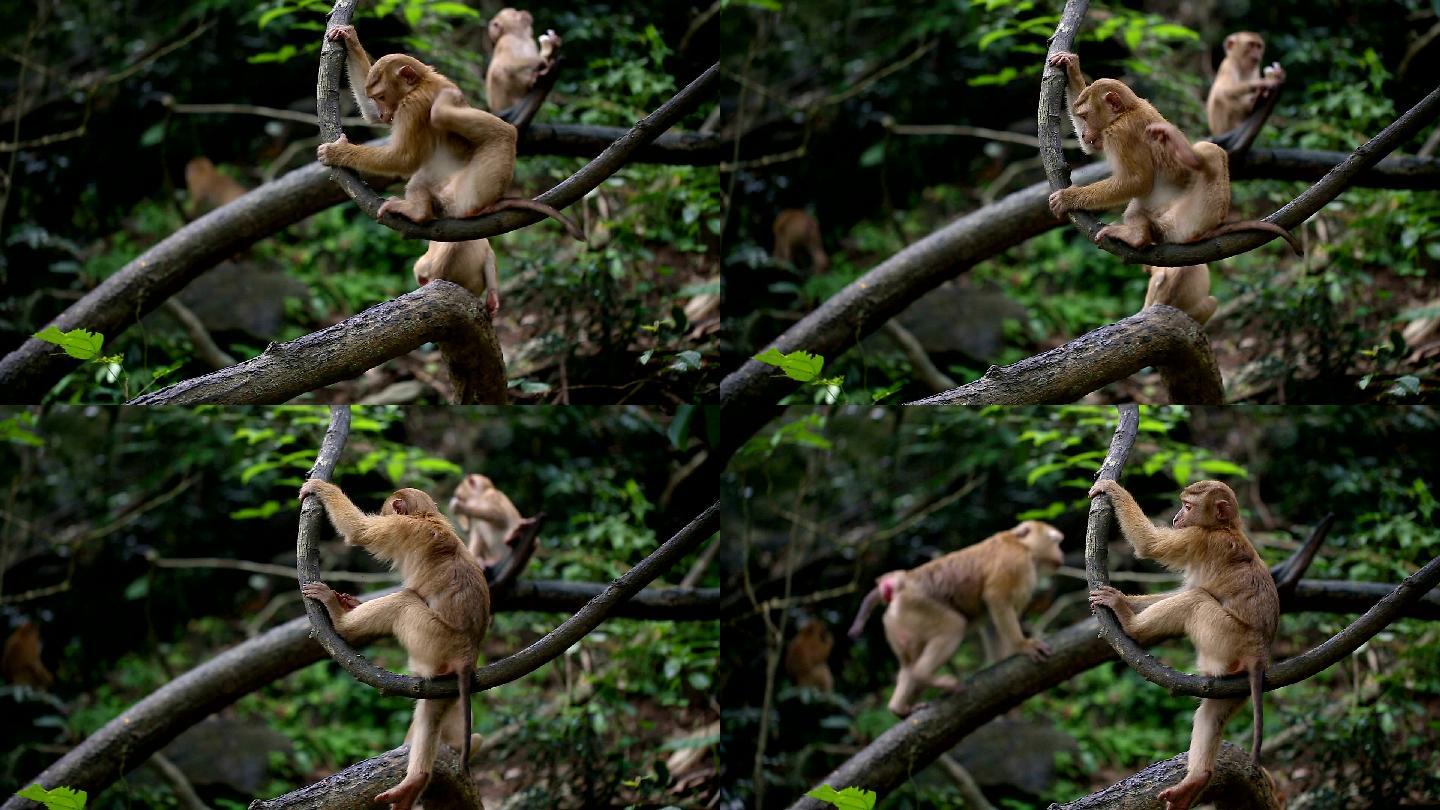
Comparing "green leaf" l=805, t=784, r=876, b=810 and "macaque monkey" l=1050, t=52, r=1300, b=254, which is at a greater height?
"macaque monkey" l=1050, t=52, r=1300, b=254

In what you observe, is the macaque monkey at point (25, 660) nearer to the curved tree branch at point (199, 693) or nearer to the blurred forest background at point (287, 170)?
the curved tree branch at point (199, 693)

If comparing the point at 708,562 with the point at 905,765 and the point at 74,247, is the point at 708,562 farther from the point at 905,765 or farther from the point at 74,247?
the point at 74,247

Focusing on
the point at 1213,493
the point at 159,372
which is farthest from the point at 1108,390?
the point at 159,372

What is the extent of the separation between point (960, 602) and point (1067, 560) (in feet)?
4.30

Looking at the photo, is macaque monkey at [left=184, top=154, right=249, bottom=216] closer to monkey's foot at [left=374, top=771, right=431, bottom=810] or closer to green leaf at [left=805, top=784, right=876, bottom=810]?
monkey's foot at [left=374, top=771, right=431, bottom=810]

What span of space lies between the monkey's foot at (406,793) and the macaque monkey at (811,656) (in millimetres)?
2299

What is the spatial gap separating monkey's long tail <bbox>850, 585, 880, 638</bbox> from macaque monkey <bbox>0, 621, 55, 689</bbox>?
15.3ft

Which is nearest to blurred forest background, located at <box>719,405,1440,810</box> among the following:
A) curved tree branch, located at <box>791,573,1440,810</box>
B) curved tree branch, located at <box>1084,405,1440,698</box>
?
curved tree branch, located at <box>791,573,1440,810</box>

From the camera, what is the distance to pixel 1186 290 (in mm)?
5898

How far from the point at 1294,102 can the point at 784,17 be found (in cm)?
288

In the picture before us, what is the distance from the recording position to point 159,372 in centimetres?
602

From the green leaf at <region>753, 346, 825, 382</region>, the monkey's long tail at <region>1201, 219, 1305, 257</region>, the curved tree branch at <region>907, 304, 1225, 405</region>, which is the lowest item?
the curved tree branch at <region>907, 304, 1225, 405</region>

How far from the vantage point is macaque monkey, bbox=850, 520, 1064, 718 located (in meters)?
6.62

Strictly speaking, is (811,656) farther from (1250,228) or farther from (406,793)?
(1250,228)
